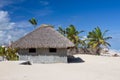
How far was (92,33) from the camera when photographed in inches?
1433

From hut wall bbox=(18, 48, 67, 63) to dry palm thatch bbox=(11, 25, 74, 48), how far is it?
736 mm

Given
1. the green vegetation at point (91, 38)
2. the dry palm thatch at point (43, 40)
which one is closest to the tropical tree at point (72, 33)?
the green vegetation at point (91, 38)

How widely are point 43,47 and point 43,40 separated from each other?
0.93 meters

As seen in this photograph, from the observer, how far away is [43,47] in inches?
947

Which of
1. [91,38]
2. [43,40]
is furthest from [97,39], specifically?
[43,40]

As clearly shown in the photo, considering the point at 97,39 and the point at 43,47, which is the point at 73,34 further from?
the point at 43,47

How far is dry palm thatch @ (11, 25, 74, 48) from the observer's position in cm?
2395

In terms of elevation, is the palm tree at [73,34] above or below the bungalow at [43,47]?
above

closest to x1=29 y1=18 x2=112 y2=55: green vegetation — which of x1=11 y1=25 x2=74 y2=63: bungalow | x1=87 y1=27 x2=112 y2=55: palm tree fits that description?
x1=87 y1=27 x2=112 y2=55: palm tree

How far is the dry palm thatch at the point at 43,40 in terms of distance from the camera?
24.0 m

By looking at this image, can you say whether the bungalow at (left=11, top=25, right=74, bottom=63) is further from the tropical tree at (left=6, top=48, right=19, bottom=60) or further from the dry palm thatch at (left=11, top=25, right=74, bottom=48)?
the tropical tree at (left=6, top=48, right=19, bottom=60)

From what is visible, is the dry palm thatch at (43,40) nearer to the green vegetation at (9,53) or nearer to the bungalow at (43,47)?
the bungalow at (43,47)

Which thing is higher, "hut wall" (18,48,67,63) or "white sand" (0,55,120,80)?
"hut wall" (18,48,67,63)

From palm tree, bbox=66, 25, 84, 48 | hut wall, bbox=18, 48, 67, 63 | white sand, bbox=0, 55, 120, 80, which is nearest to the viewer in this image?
white sand, bbox=0, 55, 120, 80
